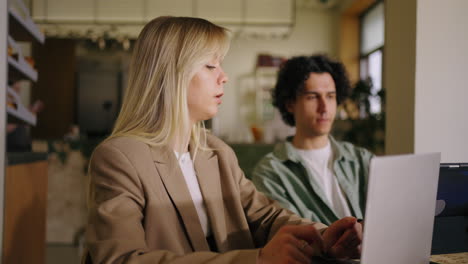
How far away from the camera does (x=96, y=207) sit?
3.24ft

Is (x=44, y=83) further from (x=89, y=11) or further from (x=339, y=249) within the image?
(x=339, y=249)

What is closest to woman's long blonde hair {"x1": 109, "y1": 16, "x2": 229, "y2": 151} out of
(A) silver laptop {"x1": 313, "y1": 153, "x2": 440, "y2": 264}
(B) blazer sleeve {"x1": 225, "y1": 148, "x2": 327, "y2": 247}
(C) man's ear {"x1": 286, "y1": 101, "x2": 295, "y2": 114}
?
(B) blazer sleeve {"x1": 225, "y1": 148, "x2": 327, "y2": 247}

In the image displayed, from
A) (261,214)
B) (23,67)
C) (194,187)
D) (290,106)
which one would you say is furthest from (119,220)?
(23,67)

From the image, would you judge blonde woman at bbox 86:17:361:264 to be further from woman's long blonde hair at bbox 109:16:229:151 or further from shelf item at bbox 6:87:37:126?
shelf item at bbox 6:87:37:126

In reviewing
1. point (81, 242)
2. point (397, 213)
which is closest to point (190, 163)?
point (397, 213)

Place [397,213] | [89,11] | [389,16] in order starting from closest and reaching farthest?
[397,213] < [389,16] < [89,11]

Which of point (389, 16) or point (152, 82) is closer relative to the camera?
point (152, 82)

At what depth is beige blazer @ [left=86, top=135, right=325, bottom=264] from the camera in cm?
93

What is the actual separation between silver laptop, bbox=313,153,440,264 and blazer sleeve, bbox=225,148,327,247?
40 centimetres

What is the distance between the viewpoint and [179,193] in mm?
1148

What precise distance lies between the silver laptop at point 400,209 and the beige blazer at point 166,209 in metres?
0.27

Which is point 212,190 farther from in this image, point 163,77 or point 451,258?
point 451,258

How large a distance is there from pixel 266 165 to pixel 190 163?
0.57 metres

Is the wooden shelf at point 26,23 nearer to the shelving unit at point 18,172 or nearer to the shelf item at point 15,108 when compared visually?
the shelving unit at point 18,172
